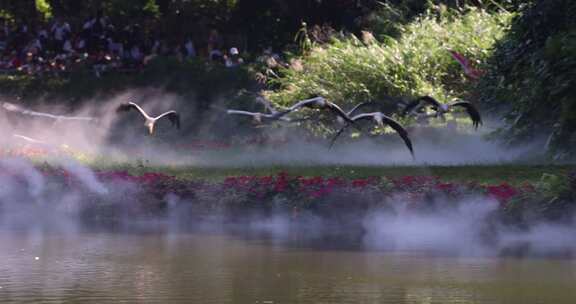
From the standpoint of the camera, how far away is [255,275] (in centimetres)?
1662

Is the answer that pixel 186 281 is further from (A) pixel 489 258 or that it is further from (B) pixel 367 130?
(B) pixel 367 130

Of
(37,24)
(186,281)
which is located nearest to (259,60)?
(37,24)

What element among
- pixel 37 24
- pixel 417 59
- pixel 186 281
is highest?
pixel 37 24

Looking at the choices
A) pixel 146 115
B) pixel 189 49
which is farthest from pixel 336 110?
pixel 189 49

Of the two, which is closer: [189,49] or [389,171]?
[389,171]

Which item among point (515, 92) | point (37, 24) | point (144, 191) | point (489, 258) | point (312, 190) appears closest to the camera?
point (489, 258)

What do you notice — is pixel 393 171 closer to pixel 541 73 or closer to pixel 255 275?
pixel 541 73

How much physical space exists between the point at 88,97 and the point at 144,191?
13885 mm

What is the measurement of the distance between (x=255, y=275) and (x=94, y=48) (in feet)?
78.1

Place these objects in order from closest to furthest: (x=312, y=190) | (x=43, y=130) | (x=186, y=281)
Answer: (x=186, y=281)
(x=312, y=190)
(x=43, y=130)

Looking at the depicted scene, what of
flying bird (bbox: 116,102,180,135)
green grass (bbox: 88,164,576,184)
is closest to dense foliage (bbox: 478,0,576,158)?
green grass (bbox: 88,164,576,184)

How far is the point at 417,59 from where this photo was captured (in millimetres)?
33438

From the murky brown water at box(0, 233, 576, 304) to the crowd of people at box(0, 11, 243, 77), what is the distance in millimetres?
18835

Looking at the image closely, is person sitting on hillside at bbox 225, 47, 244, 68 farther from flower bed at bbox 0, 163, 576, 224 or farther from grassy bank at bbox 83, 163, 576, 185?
flower bed at bbox 0, 163, 576, 224
